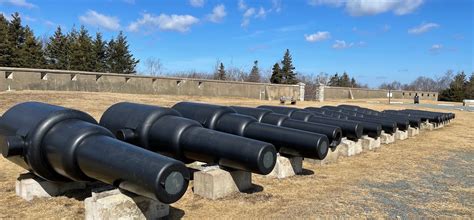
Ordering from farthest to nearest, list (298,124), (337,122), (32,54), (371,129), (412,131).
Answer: (32,54)
(412,131)
(371,129)
(337,122)
(298,124)

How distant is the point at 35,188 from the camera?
4.70 metres

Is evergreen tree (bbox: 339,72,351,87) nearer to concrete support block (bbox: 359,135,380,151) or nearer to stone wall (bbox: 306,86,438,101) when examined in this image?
stone wall (bbox: 306,86,438,101)

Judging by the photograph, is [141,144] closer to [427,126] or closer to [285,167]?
[285,167]

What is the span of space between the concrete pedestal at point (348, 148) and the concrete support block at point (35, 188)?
539 cm

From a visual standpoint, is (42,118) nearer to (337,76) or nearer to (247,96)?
(247,96)

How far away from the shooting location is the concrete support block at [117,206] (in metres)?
3.61

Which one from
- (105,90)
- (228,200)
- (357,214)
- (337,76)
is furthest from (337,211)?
(337,76)

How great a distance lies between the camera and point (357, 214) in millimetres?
4566

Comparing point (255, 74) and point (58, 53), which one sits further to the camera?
point (255, 74)

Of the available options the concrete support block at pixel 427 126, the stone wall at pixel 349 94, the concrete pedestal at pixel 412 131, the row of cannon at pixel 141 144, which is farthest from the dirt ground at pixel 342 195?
the stone wall at pixel 349 94

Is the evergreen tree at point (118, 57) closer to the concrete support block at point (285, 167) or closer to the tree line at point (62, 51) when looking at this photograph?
the tree line at point (62, 51)

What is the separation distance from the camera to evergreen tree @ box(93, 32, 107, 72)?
1822 inches

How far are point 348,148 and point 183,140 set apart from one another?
4521mm

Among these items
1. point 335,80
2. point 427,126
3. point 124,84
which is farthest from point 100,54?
point 335,80
